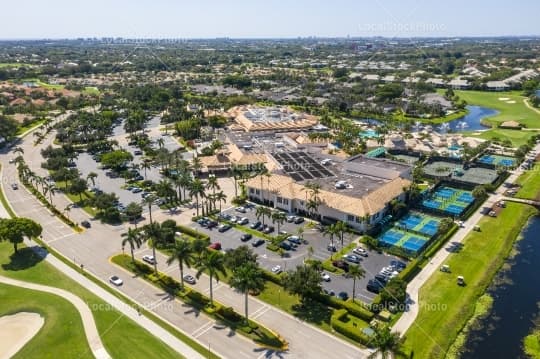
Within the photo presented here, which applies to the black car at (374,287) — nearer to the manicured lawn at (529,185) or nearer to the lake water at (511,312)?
the lake water at (511,312)

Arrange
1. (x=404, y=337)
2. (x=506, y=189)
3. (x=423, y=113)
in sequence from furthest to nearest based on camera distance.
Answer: (x=423, y=113) < (x=506, y=189) < (x=404, y=337)

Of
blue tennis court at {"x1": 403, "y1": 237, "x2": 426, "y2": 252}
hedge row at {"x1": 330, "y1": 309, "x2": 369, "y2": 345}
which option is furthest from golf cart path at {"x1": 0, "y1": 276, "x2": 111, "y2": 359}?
blue tennis court at {"x1": 403, "y1": 237, "x2": 426, "y2": 252}

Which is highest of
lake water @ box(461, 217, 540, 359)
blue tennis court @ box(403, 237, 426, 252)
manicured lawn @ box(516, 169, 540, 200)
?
manicured lawn @ box(516, 169, 540, 200)

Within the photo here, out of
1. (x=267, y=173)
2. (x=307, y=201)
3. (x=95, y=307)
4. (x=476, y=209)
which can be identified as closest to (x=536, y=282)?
(x=476, y=209)

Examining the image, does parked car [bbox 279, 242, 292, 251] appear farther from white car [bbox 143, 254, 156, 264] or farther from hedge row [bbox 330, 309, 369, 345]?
white car [bbox 143, 254, 156, 264]

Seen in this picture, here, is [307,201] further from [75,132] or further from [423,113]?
[423,113]

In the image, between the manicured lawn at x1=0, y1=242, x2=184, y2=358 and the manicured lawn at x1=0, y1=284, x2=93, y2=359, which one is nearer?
the manicured lawn at x1=0, y1=242, x2=184, y2=358
